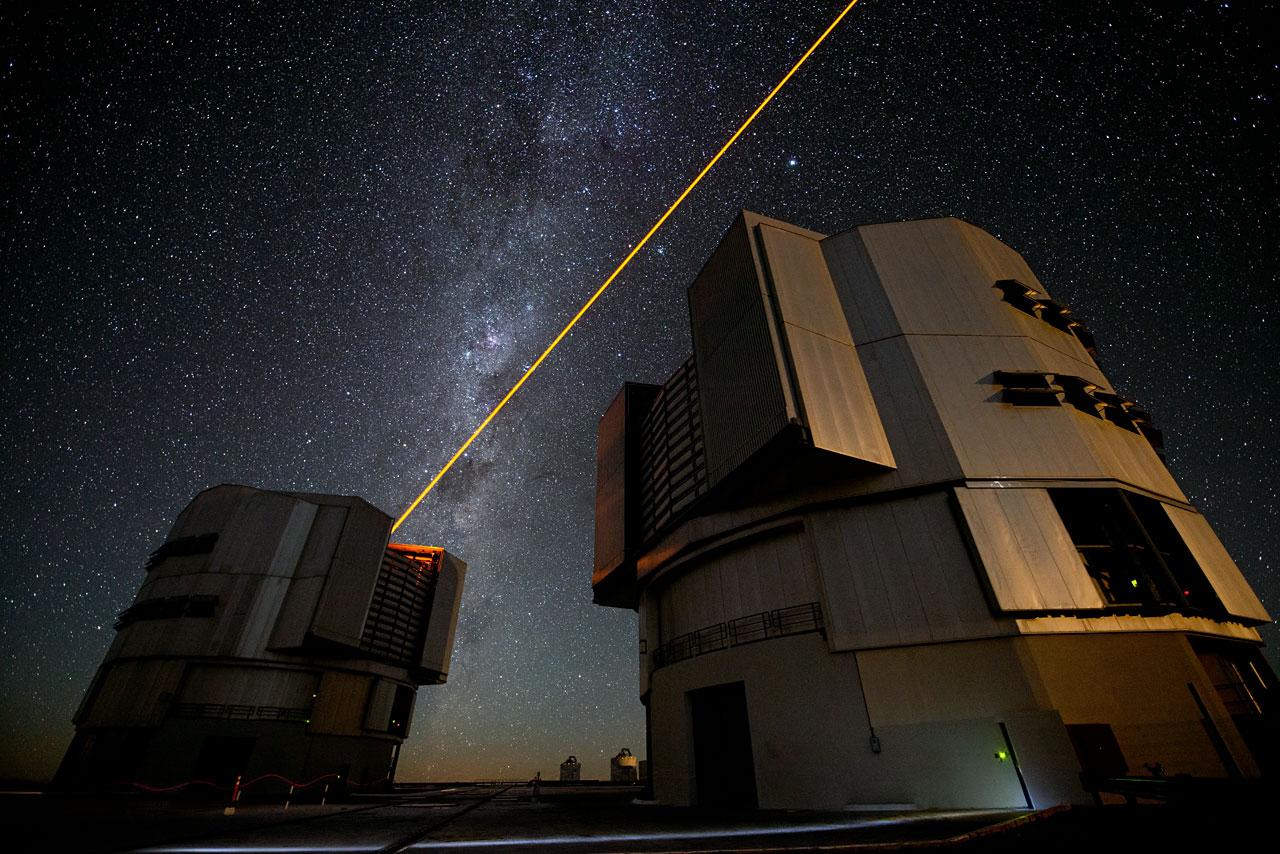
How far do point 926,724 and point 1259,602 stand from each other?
432 inches

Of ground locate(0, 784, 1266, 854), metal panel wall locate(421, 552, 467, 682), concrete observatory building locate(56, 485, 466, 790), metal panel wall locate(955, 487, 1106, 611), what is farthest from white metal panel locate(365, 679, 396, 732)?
metal panel wall locate(955, 487, 1106, 611)

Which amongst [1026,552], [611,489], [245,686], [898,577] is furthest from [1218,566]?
[245,686]

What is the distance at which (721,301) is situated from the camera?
18.1m

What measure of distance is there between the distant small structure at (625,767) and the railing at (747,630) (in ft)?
98.6

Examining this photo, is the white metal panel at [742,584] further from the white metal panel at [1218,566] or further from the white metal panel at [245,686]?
the white metal panel at [245,686]

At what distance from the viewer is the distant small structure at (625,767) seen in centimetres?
4125

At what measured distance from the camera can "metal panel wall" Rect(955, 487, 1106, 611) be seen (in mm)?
11539

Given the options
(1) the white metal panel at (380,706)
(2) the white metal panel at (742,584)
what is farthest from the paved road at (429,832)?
(1) the white metal panel at (380,706)

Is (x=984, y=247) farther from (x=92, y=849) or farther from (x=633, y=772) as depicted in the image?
(x=633, y=772)

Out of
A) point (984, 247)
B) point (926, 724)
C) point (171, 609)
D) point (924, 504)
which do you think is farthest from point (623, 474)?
point (171, 609)

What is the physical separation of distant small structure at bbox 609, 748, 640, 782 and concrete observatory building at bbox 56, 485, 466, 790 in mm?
17881

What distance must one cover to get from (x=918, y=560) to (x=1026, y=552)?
2359 mm

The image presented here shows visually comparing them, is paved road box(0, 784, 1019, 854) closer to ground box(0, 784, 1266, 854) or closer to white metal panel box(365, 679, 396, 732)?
ground box(0, 784, 1266, 854)

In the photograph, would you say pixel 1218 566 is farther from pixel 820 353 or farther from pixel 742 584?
pixel 742 584
